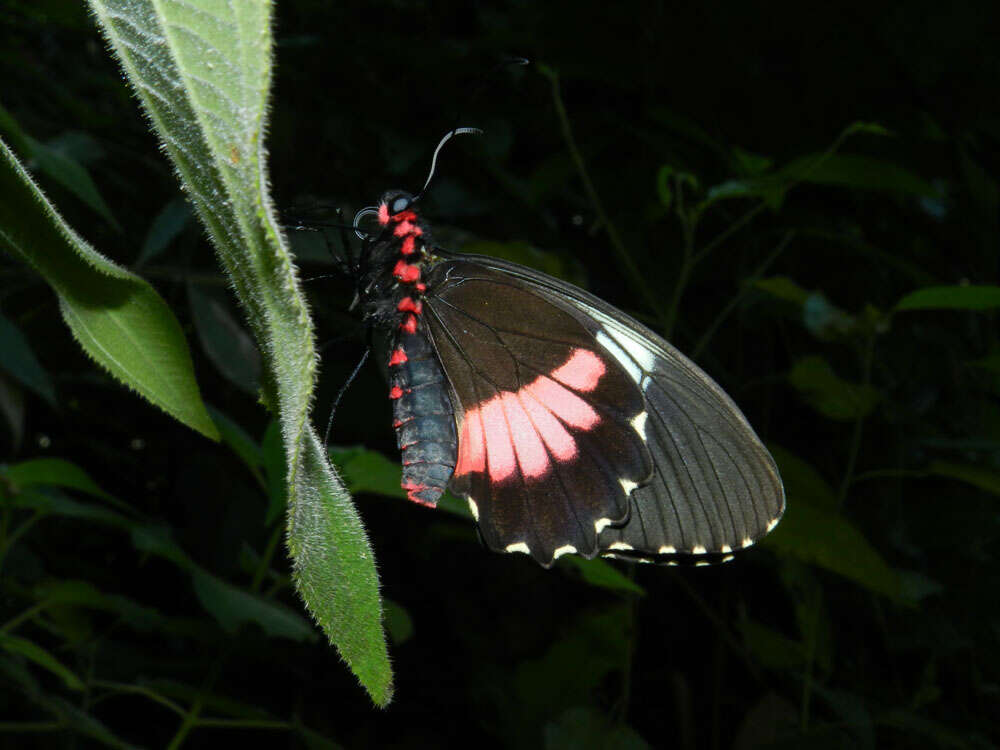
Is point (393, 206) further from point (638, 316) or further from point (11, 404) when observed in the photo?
point (638, 316)

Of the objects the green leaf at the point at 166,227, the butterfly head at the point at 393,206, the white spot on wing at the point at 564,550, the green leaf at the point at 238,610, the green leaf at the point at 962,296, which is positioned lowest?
the green leaf at the point at 238,610

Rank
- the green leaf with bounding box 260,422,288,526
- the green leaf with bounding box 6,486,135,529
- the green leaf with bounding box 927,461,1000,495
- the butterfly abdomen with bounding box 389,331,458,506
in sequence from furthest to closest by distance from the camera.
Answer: the green leaf with bounding box 927,461,1000,495 < the green leaf with bounding box 6,486,135,529 < the green leaf with bounding box 260,422,288,526 < the butterfly abdomen with bounding box 389,331,458,506

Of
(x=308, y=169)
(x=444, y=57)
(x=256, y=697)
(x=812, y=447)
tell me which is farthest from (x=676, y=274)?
(x=256, y=697)

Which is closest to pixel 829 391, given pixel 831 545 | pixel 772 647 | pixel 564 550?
pixel 831 545

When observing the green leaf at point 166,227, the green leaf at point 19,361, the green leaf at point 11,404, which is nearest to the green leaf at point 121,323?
the green leaf at point 19,361

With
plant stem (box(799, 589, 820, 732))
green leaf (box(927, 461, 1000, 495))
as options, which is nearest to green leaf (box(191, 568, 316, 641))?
plant stem (box(799, 589, 820, 732))

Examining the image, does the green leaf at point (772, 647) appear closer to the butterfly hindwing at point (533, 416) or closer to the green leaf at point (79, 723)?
the butterfly hindwing at point (533, 416)

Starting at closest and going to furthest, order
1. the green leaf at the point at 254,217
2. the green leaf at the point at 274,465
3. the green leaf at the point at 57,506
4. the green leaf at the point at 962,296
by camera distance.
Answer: the green leaf at the point at 254,217, the green leaf at the point at 274,465, the green leaf at the point at 962,296, the green leaf at the point at 57,506

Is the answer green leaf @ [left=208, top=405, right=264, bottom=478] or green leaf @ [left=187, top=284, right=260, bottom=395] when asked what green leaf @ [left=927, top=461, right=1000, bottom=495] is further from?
green leaf @ [left=187, top=284, right=260, bottom=395]
